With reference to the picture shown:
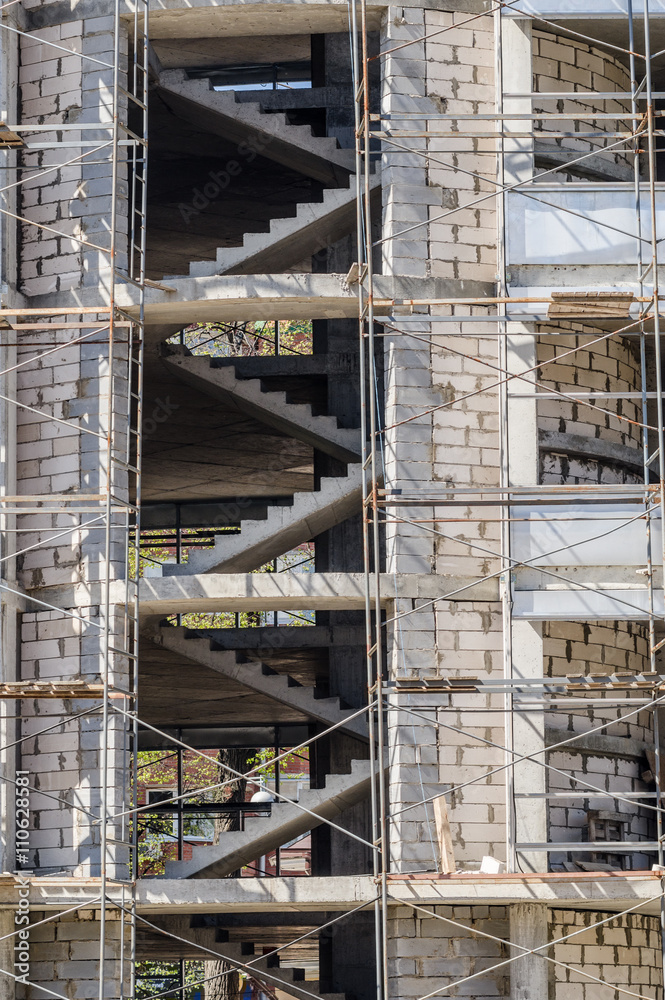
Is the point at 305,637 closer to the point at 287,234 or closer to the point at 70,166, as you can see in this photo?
the point at 287,234

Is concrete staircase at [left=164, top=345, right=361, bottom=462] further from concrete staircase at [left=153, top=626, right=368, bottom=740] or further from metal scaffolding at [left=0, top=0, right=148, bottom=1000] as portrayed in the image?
concrete staircase at [left=153, top=626, right=368, bottom=740]

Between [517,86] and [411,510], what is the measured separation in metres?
5.47

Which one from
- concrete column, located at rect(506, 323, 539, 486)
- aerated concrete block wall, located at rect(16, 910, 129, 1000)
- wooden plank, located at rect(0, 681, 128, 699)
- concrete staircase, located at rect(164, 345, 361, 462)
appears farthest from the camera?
concrete staircase, located at rect(164, 345, 361, 462)

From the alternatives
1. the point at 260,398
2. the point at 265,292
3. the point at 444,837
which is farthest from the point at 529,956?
the point at 260,398

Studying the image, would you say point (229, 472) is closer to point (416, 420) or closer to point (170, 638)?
point (170, 638)

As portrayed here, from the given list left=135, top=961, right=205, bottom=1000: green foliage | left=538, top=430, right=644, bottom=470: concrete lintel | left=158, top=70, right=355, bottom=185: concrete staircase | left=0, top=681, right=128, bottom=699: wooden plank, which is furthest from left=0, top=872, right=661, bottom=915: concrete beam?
left=135, top=961, right=205, bottom=1000: green foliage

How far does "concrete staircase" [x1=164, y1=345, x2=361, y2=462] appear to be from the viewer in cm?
2005

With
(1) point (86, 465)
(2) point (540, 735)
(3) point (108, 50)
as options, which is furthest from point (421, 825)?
(3) point (108, 50)

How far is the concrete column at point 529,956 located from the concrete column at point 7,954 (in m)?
5.43

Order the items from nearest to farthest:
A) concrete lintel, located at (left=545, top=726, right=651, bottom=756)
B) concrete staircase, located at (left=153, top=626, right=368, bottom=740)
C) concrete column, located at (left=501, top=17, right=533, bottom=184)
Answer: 1. concrete lintel, located at (left=545, top=726, right=651, bottom=756)
2. concrete column, located at (left=501, top=17, right=533, bottom=184)
3. concrete staircase, located at (left=153, top=626, right=368, bottom=740)

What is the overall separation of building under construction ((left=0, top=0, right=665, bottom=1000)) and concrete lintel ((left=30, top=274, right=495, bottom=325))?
0.04 metres

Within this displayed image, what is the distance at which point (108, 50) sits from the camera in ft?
60.2

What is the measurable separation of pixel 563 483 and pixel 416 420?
7.13ft

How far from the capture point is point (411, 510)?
56.4 ft
